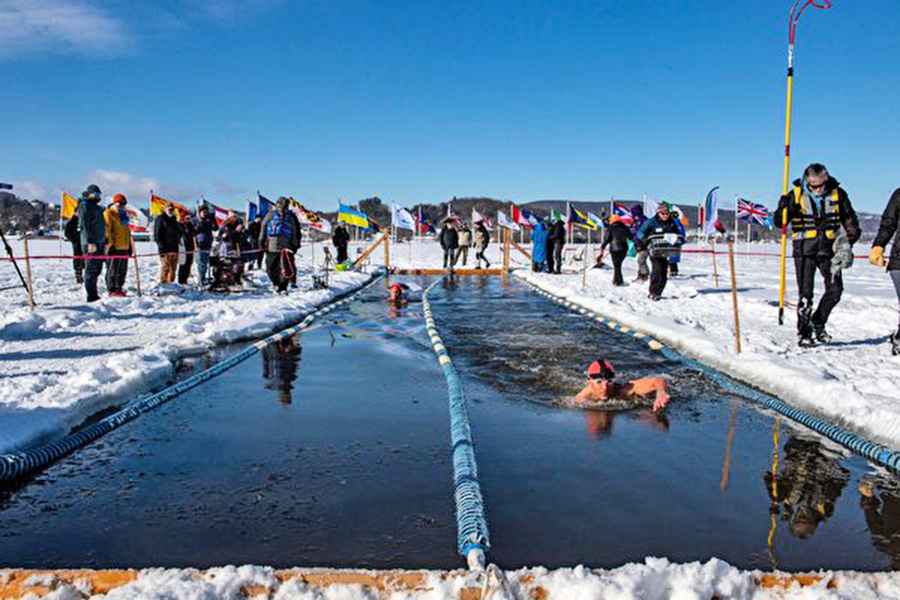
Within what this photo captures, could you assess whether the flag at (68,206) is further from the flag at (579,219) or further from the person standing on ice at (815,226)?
the flag at (579,219)

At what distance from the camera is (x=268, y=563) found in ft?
9.16

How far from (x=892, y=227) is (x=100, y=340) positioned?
878 cm

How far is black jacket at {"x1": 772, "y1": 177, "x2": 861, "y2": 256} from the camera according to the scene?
737 centimetres

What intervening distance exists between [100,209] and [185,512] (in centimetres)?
983

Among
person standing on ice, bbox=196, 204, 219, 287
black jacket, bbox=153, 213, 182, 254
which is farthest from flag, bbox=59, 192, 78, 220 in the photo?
black jacket, bbox=153, 213, 182, 254

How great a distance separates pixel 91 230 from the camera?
11312 mm

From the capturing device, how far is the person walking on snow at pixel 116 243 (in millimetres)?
12273

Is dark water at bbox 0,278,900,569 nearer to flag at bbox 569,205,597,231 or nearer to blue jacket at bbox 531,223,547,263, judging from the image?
blue jacket at bbox 531,223,547,263

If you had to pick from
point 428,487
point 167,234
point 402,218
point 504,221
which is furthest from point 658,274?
point 504,221

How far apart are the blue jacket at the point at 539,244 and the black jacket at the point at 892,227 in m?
16.0

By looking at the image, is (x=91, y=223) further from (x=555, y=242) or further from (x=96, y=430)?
(x=555, y=242)

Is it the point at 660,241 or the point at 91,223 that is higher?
the point at 91,223

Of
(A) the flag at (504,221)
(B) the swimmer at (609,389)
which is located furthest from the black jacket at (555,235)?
(B) the swimmer at (609,389)

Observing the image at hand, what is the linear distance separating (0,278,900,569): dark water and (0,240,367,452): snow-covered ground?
0.51 metres
